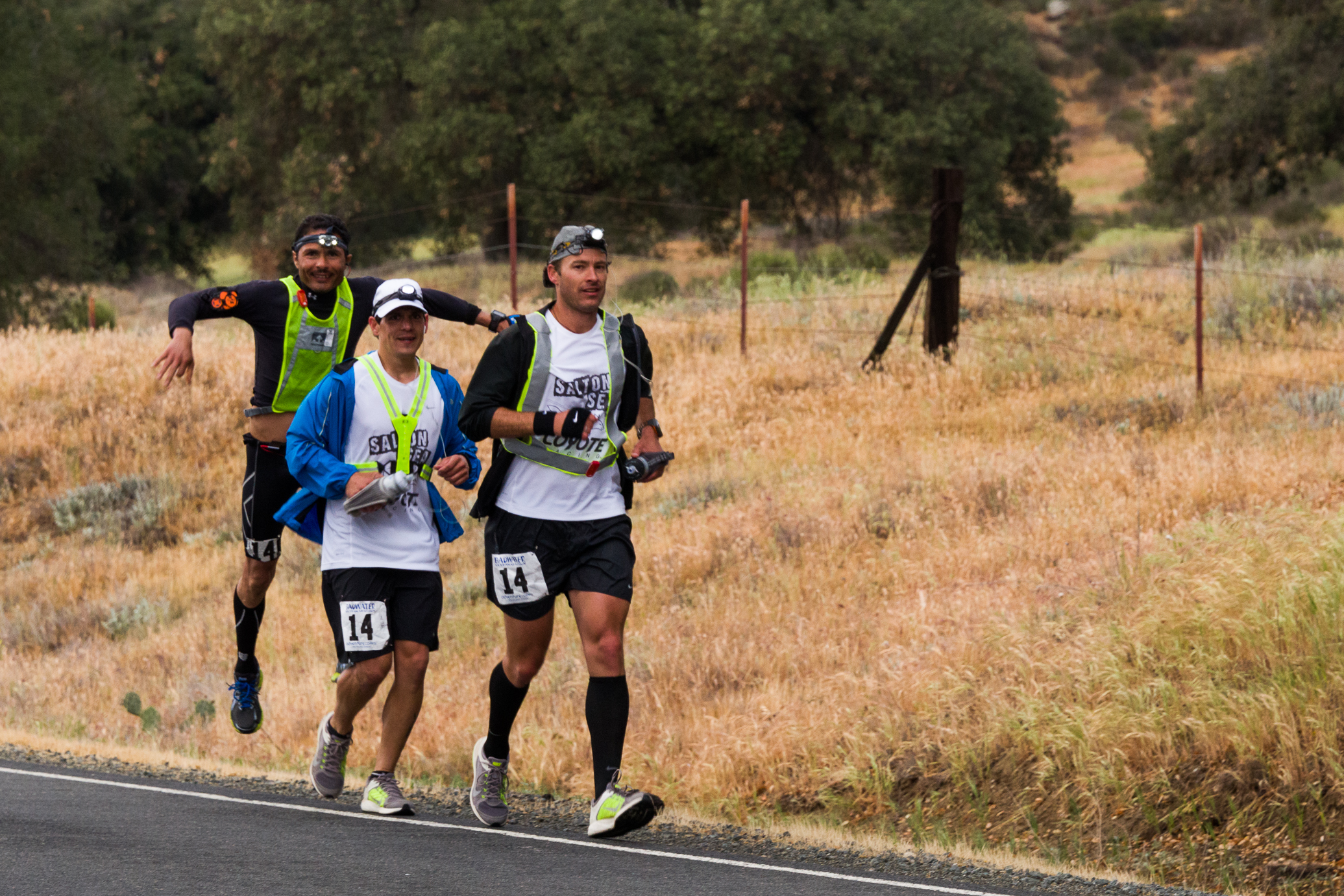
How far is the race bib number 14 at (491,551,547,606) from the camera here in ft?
19.0

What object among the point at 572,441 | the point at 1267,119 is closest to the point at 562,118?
the point at 1267,119

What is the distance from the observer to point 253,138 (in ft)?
118

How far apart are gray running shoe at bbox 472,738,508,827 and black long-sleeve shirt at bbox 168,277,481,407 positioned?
6.36 ft

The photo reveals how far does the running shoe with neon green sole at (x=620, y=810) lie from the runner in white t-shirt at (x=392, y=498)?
1.06 meters

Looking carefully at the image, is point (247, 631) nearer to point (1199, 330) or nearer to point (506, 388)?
point (506, 388)

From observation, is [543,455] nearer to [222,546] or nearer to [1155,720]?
[1155,720]

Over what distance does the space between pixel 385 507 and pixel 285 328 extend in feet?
4.70

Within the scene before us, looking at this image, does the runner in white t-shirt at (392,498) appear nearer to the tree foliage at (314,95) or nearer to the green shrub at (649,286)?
the green shrub at (649,286)

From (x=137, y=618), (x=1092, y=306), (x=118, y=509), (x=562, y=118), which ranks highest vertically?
(x=562, y=118)

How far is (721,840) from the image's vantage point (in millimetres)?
6480

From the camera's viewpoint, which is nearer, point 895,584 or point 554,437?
point 554,437

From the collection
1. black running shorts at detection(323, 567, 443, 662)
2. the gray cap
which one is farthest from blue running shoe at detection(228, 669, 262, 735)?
the gray cap

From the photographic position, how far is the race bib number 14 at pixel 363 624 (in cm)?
611

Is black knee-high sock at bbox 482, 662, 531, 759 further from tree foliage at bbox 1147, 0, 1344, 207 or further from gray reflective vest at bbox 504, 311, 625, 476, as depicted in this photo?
tree foliage at bbox 1147, 0, 1344, 207
